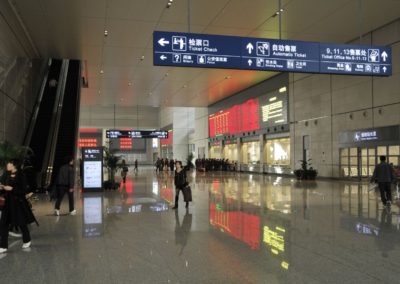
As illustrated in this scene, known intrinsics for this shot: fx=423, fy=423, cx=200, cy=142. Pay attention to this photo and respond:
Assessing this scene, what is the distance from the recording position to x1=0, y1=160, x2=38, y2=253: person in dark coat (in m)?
6.54

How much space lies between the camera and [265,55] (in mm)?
11852

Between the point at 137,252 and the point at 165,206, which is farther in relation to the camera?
the point at 165,206

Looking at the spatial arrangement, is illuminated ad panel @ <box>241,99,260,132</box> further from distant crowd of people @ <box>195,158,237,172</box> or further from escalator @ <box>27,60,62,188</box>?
escalator @ <box>27,60,62,188</box>

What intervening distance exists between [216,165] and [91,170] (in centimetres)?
2477

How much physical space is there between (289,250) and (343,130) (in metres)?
18.0

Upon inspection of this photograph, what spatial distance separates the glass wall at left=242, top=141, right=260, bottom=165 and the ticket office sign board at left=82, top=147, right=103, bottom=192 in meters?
19.9

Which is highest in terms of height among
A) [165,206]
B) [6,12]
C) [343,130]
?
[6,12]

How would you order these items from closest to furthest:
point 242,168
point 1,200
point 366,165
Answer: point 1,200, point 366,165, point 242,168

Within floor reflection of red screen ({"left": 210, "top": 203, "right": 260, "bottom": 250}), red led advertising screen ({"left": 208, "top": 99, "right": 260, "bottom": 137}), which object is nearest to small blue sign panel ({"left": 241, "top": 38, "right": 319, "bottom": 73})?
floor reflection of red screen ({"left": 210, "top": 203, "right": 260, "bottom": 250})

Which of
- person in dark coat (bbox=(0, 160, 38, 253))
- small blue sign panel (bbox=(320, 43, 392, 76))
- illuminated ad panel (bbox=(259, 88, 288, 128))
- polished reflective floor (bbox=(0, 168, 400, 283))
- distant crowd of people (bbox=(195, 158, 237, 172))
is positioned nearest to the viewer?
polished reflective floor (bbox=(0, 168, 400, 283))

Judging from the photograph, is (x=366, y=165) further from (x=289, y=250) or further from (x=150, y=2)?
(x=289, y=250)

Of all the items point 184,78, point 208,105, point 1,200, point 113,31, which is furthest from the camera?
point 208,105

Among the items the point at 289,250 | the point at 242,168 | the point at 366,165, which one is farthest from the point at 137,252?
the point at 242,168

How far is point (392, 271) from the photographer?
17.0 ft
